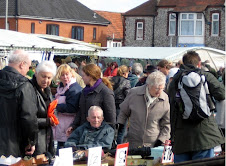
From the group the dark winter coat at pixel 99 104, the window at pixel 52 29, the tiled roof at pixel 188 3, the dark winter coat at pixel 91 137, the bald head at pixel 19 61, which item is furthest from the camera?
the window at pixel 52 29

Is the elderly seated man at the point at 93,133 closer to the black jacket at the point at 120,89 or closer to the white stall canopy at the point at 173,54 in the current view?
the black jacket at the point at 120,89

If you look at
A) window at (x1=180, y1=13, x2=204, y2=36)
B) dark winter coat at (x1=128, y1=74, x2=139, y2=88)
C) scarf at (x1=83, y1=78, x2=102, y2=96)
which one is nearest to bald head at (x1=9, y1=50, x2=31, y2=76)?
scarf at (x1=83, y1=78, x2=102, y2=96)

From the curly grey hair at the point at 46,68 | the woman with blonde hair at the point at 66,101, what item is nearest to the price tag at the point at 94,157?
the curly grey hair at the point at 46,68

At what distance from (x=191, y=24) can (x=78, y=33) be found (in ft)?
47.2

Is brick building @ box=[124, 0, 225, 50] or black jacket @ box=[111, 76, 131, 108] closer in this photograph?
black jacket @ box=[111, 76, 131, 108]

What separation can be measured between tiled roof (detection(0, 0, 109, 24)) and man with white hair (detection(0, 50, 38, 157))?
173 ft

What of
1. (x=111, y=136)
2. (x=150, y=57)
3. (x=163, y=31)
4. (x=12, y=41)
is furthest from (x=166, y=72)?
(x=163, y=31)

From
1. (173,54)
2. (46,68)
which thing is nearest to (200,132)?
(46,68)

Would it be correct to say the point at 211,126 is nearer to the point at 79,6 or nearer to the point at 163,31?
the point at 163,31

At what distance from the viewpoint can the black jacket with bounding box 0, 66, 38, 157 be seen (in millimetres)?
5594

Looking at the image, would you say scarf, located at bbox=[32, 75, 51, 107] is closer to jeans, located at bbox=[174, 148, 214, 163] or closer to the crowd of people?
the crowd of people

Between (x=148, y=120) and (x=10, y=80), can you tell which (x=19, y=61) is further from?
(x=148, y=120)

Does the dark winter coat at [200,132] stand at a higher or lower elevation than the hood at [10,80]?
lower

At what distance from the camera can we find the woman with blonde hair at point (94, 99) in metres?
7.40
